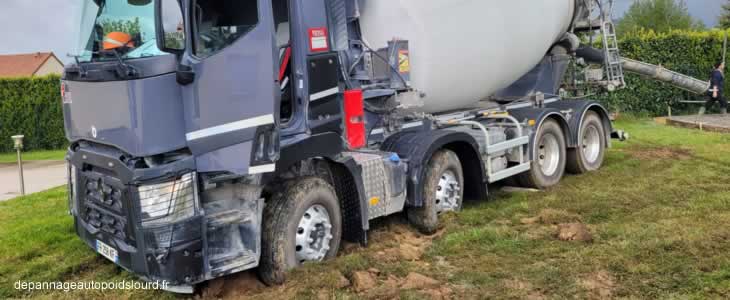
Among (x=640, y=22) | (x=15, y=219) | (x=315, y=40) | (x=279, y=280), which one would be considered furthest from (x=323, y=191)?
(x=640, y=22)

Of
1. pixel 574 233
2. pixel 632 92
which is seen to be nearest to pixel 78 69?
pixel 574 233

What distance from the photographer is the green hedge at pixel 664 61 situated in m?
18.7

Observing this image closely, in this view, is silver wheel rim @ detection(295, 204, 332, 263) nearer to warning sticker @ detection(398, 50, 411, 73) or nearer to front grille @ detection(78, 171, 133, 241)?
front grille @ detection(78, 171, 133, 241)

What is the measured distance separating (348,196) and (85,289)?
2.40m

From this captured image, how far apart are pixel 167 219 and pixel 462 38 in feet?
13.7

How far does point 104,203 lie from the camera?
15.4 ft

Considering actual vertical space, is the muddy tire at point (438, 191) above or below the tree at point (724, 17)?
below

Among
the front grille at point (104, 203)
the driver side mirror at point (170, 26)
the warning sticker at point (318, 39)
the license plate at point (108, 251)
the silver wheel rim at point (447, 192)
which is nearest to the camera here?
the driver side mirror at point (170, 26)

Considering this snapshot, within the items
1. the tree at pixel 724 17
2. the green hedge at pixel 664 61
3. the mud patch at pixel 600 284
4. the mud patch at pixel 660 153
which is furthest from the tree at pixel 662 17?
the mud patch at pixel 600 284

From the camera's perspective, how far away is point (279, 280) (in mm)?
4895

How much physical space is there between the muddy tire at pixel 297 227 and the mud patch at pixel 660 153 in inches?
297

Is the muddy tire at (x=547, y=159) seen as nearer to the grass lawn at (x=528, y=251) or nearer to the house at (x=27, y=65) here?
the grass lawn at (x=528, y=251)

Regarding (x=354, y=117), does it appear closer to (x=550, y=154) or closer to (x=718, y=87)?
(x=550, y=154)

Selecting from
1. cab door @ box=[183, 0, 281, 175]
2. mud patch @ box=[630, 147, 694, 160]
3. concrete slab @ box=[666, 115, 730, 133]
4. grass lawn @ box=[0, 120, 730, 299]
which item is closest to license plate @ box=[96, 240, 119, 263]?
grass lawn @ box=[0, 120, 730, 299]
